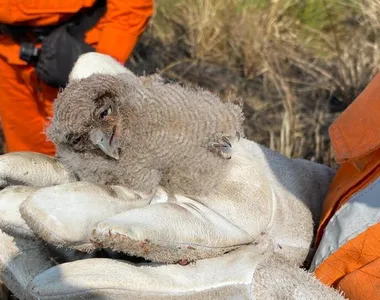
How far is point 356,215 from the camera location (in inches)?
49.0

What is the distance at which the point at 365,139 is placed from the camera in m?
1.24

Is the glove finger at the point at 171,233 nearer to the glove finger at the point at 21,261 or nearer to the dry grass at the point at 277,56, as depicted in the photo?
the glove finger at the point at 21,261

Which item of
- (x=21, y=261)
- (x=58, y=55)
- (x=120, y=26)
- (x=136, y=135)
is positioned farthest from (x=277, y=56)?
(x=21, y=261)

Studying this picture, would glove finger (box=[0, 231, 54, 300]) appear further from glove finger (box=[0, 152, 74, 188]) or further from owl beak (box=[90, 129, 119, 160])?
owl beak (box=[90, 129, 119, 160])

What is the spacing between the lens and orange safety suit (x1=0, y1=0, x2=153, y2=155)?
2.08 m

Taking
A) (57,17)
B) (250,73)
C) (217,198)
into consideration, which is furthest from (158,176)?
(250,73)

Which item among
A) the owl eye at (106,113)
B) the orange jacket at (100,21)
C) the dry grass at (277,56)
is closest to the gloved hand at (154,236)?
the owl eye at (106,113)

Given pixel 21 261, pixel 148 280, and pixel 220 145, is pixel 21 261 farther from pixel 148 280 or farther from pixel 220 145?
pixel 220 145

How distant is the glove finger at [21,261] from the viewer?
1.22 meters

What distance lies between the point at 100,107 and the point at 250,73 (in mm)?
2301

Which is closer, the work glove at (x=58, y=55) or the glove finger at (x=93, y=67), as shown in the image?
the glove finger at (x=93, y=67)

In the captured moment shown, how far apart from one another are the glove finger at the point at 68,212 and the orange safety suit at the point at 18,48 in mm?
1072

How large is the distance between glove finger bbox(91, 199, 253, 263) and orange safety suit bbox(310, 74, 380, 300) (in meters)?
0.16

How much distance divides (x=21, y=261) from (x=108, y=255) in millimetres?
164
